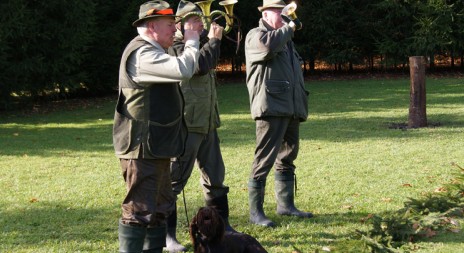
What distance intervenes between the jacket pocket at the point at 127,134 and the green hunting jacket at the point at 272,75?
233 cm

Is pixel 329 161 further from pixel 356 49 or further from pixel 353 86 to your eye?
pixel 356 49

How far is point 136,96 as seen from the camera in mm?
4758

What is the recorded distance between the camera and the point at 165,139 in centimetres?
483

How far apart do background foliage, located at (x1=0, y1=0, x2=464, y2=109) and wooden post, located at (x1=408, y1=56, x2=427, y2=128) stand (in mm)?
10751

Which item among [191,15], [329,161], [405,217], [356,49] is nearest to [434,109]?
[329,161]

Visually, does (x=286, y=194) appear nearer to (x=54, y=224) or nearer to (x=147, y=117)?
(x=54, y=224)

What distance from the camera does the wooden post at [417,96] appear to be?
1418cm

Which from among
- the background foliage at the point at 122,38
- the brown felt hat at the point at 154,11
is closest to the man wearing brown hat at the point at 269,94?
the brown felt hat at the point at 154,11

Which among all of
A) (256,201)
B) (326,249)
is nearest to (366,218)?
(256,201)

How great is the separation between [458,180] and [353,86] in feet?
57.7

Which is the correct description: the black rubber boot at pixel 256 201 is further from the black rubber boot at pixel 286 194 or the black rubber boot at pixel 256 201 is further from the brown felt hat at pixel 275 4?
the brown felt hat at pixel 275 4

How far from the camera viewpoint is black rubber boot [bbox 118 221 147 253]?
4.81 m

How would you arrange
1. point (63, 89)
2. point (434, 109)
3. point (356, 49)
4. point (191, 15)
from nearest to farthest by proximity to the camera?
point (191, 15) < point (434, 109) < point (63, 89) < point (356, 49)

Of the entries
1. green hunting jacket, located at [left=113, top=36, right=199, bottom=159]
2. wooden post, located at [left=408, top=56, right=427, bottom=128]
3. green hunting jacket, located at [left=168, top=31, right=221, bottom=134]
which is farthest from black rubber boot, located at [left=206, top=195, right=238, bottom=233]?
wooden post, located at [left=408, top=56, right=427, bottom=128]
